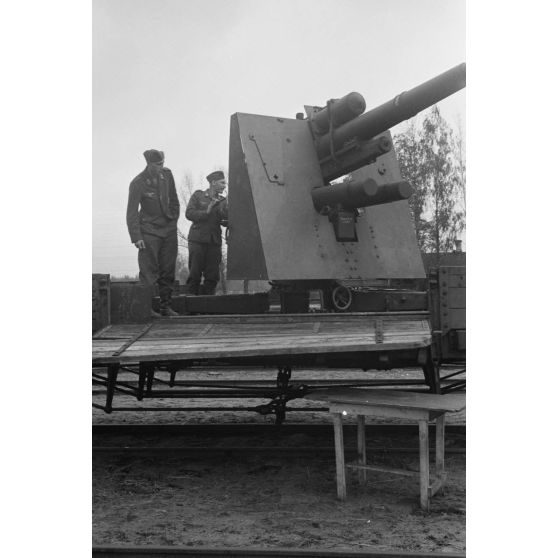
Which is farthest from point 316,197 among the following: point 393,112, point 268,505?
point 268,505

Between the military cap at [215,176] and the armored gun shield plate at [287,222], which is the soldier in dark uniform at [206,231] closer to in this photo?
the military cap at [215,176]

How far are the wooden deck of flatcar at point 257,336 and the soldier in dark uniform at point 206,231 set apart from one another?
2.16 m

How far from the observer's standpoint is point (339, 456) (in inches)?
205

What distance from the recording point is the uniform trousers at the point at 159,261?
6.82 m

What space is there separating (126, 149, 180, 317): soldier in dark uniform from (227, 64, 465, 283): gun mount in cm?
64

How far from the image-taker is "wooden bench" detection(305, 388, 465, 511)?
495cm

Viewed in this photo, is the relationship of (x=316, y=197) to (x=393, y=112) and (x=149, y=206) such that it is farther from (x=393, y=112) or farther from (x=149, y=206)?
(x=149, y=206)

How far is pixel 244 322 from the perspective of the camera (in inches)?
223

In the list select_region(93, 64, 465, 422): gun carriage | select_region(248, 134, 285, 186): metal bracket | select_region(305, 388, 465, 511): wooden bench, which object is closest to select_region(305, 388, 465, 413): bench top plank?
select_region(305, 388, 465, 511): wooden bench

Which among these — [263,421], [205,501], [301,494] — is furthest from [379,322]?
[263,421]

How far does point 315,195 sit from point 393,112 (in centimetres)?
95

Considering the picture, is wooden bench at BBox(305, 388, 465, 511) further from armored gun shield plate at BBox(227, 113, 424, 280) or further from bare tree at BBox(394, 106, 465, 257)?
bare tree at BBox(394, 106, 465, 257)

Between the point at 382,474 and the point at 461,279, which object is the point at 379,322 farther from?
the point at 382,474

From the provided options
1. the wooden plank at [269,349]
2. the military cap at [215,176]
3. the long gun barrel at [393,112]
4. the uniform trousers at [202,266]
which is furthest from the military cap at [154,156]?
the wooden plank at [269,349]
